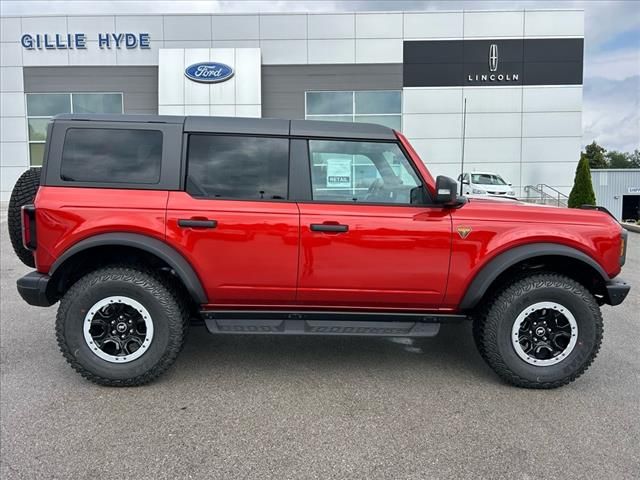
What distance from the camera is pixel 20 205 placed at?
3680 millimetres

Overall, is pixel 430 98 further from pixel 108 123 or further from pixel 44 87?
pixel 108 123

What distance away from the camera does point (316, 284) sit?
350 centimetres

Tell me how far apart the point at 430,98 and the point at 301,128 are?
19.1 metres

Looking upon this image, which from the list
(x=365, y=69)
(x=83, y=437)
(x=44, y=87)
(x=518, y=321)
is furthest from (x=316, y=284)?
(x=44, y=87)

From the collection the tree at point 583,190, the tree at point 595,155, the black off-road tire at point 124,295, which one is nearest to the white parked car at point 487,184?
the tree at point 583,190

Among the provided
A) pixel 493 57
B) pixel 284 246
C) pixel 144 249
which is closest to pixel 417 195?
pixel 284 246

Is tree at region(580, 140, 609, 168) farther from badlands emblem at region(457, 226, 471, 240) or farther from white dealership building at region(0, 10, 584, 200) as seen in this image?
badlands emblem at region(457, 226, 471, 240)

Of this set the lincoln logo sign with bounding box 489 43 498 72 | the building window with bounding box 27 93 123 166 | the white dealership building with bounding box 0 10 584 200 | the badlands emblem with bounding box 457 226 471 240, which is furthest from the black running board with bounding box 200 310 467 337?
the building window with bounding box 27 93 123 166

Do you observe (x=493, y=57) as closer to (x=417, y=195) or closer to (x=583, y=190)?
(x=583, y=190)

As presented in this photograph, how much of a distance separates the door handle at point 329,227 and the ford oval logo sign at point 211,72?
18.6 meters

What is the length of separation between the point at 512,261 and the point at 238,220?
79.5 inches

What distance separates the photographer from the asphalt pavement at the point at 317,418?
2.57 meters

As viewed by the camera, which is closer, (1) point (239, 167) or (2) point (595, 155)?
(1) point (239, 167)

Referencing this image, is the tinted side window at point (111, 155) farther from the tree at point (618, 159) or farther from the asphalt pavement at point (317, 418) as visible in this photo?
the tree at point (618, 159)
